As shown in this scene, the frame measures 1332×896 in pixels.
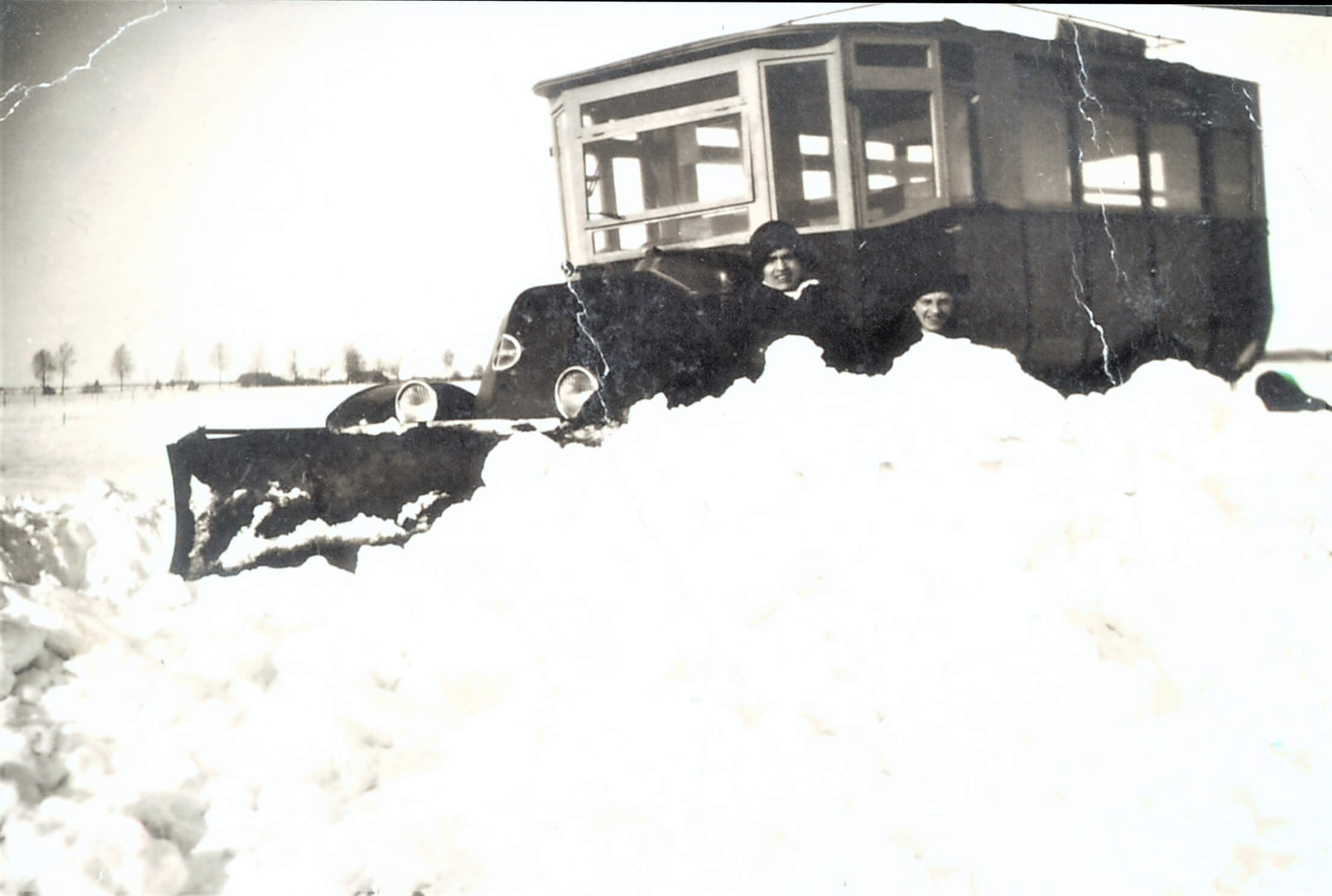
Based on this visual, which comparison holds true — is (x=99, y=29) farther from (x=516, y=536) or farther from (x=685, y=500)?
(x=685, y=500)

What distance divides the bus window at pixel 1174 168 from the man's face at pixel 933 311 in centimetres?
67

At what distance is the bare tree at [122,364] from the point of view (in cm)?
189

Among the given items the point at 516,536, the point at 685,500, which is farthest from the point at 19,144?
the point at 685,500

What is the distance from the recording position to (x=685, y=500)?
191 centimetres

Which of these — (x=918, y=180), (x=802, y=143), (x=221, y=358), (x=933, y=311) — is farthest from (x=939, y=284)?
(x=221, y=358)

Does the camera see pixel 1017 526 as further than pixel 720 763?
Yes

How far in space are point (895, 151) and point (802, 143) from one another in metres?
0.23

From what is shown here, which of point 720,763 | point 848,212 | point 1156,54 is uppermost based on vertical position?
point 1156,54

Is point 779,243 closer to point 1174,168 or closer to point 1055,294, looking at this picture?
point 1055,294

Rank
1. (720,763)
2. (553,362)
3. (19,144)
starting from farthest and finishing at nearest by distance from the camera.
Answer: (553,362) → (19,144) → (720,763)

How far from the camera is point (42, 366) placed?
185cm

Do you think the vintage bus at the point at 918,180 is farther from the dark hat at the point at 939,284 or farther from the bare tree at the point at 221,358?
the bare tree at the point at 221,358

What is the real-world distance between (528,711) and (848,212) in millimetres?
1316

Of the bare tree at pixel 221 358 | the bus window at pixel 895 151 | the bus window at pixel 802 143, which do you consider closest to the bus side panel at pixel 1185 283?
the bus window at pixel 895 151
